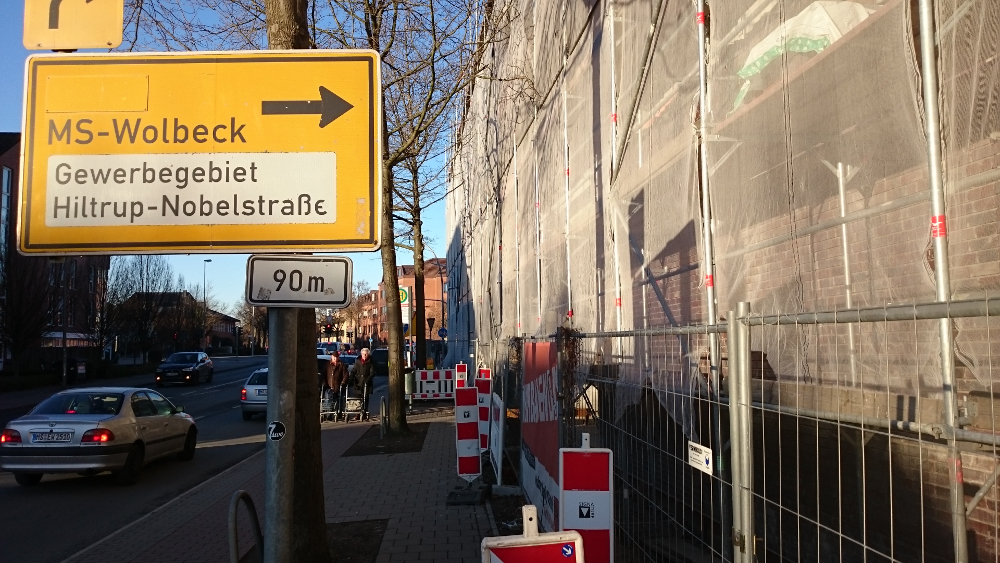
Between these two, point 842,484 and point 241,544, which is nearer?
point 842,484

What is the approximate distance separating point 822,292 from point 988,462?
6.49ft

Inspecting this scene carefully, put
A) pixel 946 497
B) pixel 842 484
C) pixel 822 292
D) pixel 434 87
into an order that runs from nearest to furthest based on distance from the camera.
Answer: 1. pixel 946 497
2. pixel 842 484
3. pixel 822 292
4. pixel 434 87

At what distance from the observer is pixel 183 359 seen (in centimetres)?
3709

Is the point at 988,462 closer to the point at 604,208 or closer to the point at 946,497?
the point at 946,497

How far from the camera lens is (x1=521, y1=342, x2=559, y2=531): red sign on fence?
17.7 feet

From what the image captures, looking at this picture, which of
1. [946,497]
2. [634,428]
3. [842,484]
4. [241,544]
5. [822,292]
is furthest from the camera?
[241,544]

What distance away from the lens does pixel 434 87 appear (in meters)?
13.5

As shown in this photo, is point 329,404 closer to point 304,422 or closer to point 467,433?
point 467,433

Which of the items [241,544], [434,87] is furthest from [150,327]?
[241,544]

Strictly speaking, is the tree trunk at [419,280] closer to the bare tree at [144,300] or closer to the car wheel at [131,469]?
the car wheel at [131,469]

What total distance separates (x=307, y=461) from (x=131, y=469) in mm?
6633

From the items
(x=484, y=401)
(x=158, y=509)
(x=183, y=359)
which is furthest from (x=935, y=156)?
(x=183, y=359)

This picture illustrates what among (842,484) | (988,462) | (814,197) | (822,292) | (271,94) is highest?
(271,94)

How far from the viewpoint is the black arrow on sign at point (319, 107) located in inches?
137
